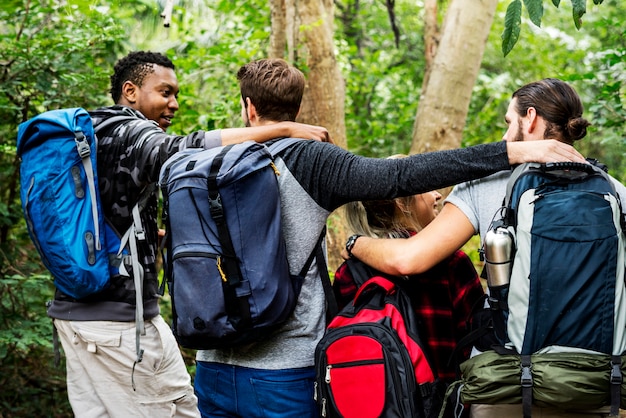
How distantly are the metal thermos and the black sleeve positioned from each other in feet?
0.80

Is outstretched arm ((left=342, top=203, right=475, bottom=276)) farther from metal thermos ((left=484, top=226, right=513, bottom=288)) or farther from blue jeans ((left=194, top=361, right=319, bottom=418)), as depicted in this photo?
blue jeans ((left=194, top=361, right=319, bottom=418))

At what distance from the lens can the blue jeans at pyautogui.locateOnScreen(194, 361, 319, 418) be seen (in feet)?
7.32

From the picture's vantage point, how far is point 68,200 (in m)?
2.66

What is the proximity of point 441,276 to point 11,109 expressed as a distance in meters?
3.66

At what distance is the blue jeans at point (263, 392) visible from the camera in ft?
7.32

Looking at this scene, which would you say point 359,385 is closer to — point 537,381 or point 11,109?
point 537,381

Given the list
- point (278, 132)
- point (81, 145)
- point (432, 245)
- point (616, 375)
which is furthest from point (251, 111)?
point (616, 375)

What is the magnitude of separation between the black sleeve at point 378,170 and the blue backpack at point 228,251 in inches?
6.1

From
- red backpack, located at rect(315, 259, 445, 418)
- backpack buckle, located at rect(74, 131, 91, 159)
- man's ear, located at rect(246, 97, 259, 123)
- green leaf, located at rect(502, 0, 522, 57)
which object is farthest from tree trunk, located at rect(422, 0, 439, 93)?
red backpack, located at rect(315, 259, 445, 418)

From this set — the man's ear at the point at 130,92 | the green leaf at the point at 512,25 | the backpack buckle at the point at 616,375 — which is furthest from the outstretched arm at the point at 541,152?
the man's ear at the point at 130,92

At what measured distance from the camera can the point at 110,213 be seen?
109 inches

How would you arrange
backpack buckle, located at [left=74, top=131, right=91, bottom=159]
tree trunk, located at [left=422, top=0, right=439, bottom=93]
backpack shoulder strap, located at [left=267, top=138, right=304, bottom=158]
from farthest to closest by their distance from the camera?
tree trunk, located at [left=422, top=0, right=439, bottom=93] < backpack buckle, located at [left=74, top=131, right=91, bottom=159] < backpack shoulder strap, located at [left=267, top=138, right=304, bottom=158]

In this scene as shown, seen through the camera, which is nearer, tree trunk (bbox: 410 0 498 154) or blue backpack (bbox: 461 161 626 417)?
blue backpack (bbox: 461 161 626 417)

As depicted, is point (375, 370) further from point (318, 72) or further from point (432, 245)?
point (318, 72)
